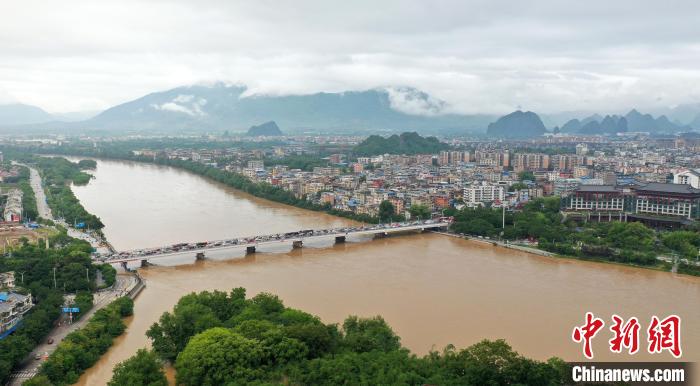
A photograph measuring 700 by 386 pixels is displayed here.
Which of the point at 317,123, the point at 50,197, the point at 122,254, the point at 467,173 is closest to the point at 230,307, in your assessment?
the point at 122,254

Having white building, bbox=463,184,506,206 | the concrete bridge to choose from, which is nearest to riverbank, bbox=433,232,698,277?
the concrete bridge

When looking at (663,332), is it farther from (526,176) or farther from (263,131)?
(263,131)

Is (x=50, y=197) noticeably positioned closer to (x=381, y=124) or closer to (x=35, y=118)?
(x=381, y=124)

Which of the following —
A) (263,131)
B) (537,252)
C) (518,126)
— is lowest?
(537,252)

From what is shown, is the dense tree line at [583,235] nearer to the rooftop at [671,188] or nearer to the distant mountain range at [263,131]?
the rooftop at [671,188]

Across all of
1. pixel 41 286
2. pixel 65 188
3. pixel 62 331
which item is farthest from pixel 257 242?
pixel 65 188
